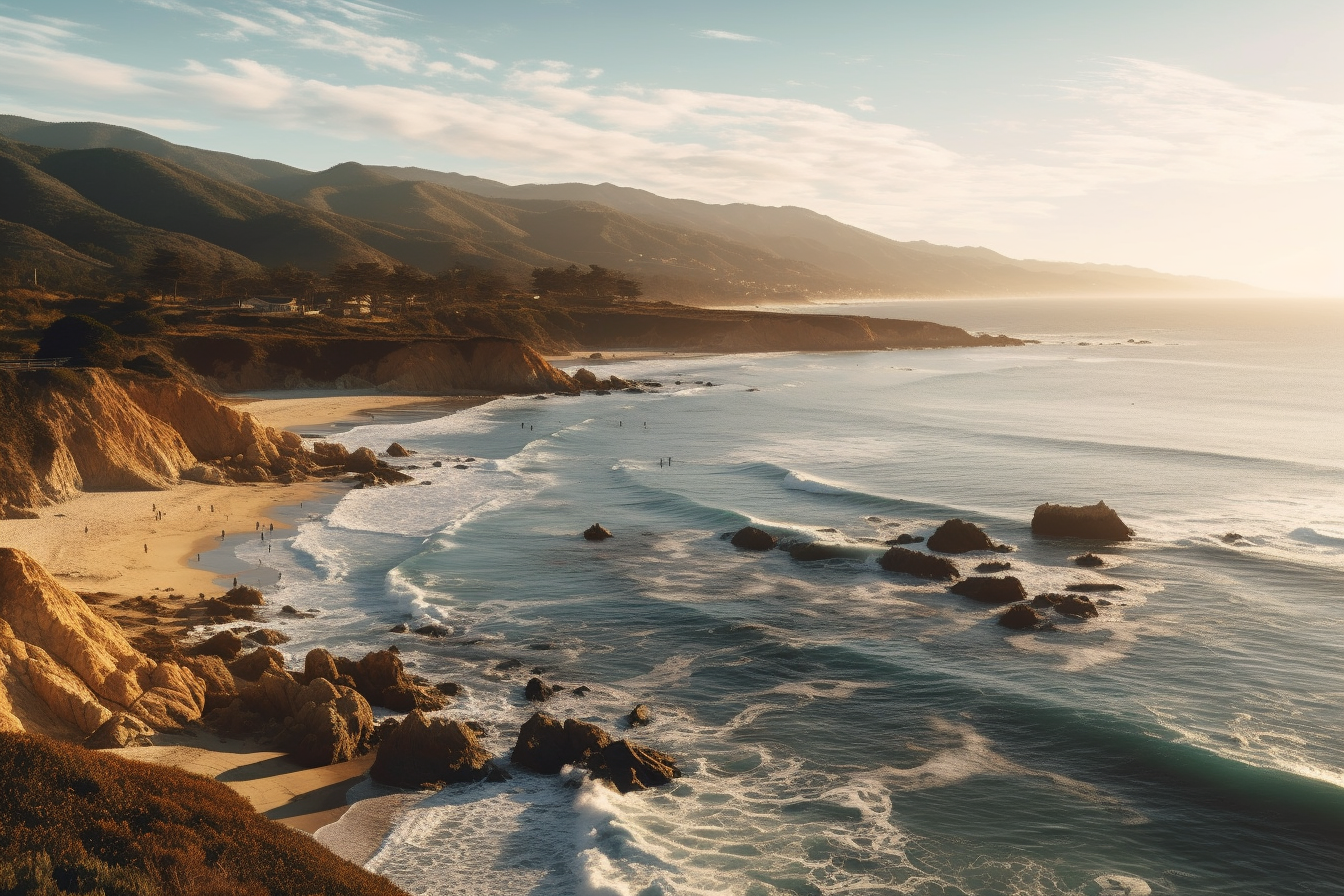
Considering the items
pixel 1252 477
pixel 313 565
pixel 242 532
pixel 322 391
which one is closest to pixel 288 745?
pixel 313 565

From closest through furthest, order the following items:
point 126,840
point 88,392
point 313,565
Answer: point 126,840 < point 313,565 < point 88,392

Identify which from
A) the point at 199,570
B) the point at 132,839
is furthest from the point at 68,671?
the point at 199,570

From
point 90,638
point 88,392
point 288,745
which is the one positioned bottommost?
point 288,745

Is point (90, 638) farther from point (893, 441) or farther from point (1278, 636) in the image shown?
point (893, 441)

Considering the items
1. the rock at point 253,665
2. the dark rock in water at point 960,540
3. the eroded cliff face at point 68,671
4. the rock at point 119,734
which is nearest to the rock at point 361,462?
the rock at point 253,665

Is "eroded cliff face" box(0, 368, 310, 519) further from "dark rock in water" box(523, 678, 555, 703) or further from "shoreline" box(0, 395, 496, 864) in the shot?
"dark rock in water" box(523, 678, 555, 703)

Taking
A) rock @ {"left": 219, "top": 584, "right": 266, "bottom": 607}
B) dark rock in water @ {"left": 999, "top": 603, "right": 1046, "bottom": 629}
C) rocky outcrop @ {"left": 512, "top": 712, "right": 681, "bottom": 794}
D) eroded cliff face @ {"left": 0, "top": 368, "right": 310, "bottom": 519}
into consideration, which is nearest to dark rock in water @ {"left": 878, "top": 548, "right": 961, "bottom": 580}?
dark rock in water @ {"left": 999, "top": 603, "right": 1046, "bottom": 629}

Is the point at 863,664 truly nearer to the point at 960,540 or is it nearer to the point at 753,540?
the point at 753,540

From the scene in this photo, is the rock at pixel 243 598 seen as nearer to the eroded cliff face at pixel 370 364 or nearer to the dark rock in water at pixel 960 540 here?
the dark rock in water at pixel 960 540
